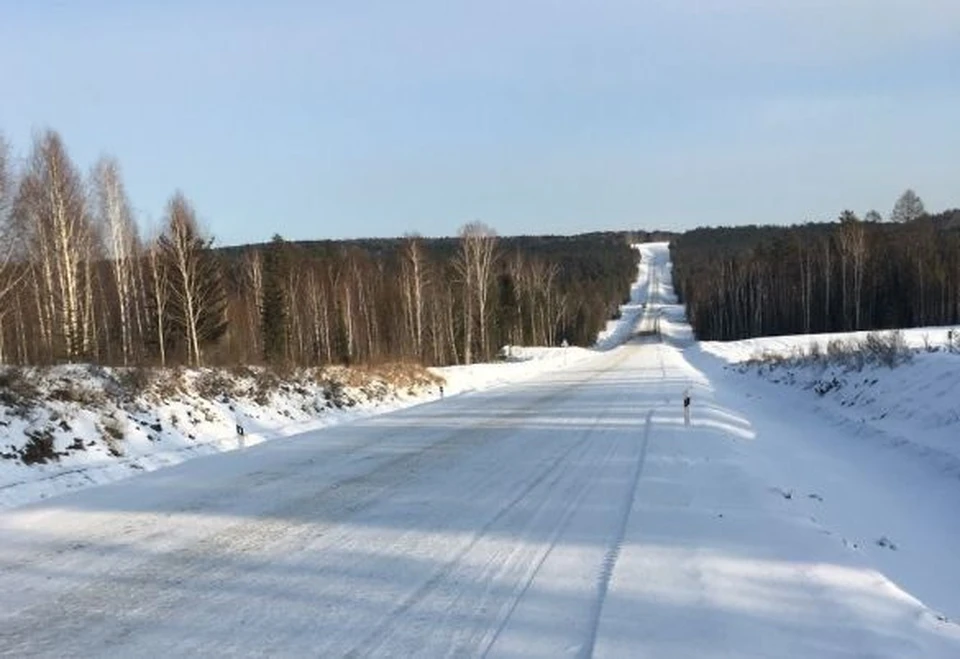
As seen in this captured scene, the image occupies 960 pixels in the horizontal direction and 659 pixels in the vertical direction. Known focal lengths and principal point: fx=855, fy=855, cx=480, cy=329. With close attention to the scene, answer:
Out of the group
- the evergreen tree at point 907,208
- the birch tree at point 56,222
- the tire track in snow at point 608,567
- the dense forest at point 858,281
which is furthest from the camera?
the evergreen tree at point 907,208

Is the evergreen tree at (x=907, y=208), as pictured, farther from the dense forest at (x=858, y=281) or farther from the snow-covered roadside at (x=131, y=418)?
the snow-covered roadside at (x=131, y=418)

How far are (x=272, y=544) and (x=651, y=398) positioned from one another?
19488 millimetres

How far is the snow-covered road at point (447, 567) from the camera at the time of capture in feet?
17.7

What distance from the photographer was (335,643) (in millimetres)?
5316

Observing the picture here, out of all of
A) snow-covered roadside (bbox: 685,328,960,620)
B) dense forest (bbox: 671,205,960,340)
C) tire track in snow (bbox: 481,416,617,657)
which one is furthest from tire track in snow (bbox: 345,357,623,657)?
dense forest (bbox: 671,205,960,340)

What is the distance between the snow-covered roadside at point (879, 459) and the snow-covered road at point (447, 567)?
64cm

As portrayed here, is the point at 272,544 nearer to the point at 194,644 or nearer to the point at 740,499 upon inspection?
the point at 194,644

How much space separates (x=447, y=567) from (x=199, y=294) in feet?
143

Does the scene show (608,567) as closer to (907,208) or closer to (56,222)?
(56,222)

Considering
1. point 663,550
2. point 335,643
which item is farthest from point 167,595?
point 663,550

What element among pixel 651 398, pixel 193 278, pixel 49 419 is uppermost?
pixel 193 278

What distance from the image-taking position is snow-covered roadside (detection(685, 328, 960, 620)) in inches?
343

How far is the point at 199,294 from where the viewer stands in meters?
47.8

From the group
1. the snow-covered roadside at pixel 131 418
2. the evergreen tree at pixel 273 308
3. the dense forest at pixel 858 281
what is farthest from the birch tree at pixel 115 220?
the dense forest at pixel 858 281
